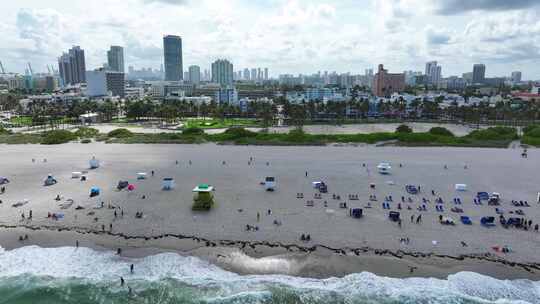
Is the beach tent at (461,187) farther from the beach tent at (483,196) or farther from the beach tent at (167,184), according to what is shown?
the beach tent at (167,184)

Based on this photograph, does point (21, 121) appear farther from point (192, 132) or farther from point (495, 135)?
point (495, 135)

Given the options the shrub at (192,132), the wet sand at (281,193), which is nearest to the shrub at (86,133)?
the wet sand at (281,193)

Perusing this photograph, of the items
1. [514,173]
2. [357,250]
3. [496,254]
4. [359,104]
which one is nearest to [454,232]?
[496,254]

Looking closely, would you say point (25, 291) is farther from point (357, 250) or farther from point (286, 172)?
point (286, 172)

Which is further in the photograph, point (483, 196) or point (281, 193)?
point (281, 193)

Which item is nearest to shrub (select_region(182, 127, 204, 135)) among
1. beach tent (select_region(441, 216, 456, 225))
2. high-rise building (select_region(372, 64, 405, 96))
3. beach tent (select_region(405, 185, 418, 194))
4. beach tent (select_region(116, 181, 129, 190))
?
beach tent (select_region(116, 181, 129, 190))

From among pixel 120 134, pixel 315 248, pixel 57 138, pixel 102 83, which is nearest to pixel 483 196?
pixel 315 248
